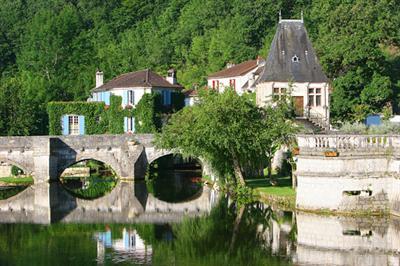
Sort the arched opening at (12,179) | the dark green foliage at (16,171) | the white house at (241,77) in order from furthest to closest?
the white house at (241,77) → the dark green foliage at (16,171) → the arched opening at (12,179)

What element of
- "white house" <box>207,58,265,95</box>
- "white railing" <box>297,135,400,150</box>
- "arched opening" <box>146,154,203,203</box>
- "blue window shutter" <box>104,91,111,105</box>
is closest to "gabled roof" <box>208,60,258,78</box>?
"white house" <box>207,58,265,95</box>

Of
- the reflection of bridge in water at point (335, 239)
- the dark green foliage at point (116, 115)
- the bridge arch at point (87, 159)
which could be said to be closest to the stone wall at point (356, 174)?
the reflection of bridge in water at point (335, 239)

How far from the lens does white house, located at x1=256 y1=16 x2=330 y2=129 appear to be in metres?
52.0

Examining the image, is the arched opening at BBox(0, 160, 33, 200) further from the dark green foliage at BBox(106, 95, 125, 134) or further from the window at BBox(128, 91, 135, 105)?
the window at BBox(128, 91, 135, 105)

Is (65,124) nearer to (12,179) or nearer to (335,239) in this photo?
(12,179)

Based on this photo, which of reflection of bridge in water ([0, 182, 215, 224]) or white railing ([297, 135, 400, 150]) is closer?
white railing ([297, 135, 400, 150])

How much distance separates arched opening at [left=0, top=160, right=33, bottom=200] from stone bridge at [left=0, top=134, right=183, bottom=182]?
0.89m

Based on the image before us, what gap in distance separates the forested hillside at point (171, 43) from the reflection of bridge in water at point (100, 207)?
13852 mm

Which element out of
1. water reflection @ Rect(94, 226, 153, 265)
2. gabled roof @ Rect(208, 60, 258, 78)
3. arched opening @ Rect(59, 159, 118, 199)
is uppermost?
gabled roof @ Rect(208, 60, 258, 78)

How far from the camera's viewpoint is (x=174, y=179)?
181ft

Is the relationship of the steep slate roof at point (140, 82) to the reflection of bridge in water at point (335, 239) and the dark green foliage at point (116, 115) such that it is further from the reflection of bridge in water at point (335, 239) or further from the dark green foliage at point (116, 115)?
the reflection of bridge in water at point (335, 239)

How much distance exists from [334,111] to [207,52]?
30.0 m

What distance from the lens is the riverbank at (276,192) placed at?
123 ft

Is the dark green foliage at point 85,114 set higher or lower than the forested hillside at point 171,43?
lower
